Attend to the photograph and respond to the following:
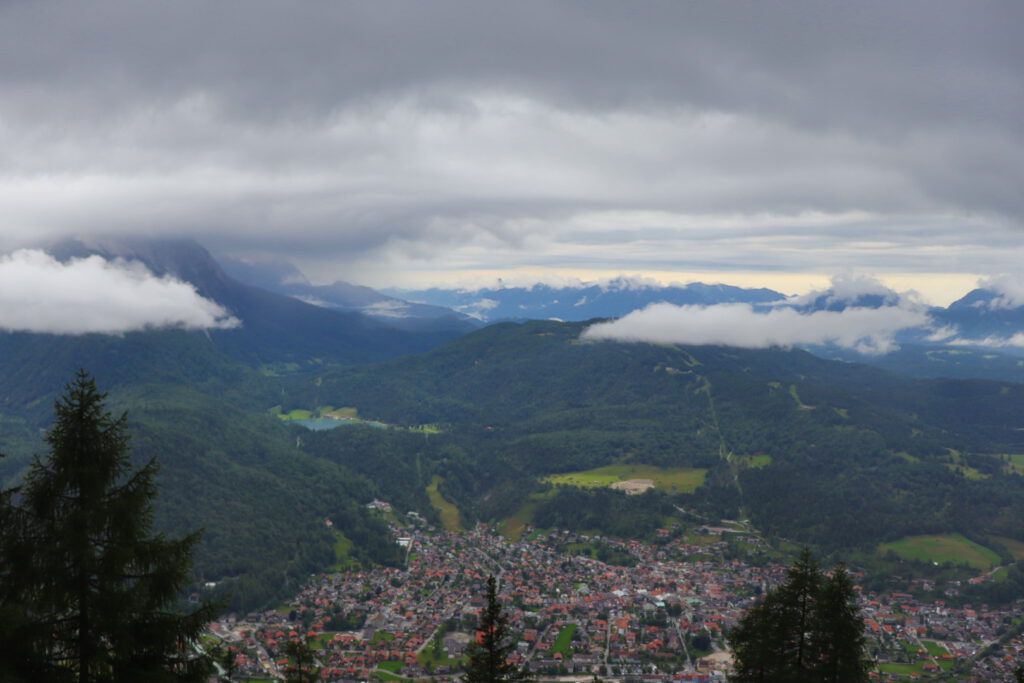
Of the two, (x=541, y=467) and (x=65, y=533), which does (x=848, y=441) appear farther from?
(x=65, y=533)

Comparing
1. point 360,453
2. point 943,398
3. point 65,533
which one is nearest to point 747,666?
point 65,533

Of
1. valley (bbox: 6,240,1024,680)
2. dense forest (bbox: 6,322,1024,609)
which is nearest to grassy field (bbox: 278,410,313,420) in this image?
valley (bbox: 6,240,1024,680)

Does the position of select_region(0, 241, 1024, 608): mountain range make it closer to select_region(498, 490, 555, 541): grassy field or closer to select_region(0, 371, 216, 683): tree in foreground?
select_region(498, 490, 555, 541): grassy field

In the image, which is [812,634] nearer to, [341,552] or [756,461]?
[341,552]

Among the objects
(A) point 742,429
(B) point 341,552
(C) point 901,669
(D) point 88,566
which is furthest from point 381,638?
(A) point 742,429

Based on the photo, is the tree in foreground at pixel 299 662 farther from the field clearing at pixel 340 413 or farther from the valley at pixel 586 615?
the field clearing at pixel 340 413

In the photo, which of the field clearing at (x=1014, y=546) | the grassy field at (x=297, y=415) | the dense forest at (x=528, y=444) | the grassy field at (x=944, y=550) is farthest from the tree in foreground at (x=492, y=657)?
the grassy field at (x=297, y=415)
